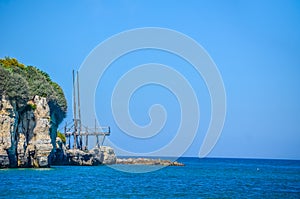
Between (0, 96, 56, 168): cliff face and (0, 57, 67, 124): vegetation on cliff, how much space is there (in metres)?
0.94

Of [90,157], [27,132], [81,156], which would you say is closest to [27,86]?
[27,132]

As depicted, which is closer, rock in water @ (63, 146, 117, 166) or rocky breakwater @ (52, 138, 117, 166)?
rocky breakwater @ (52, 138, 117, 166)

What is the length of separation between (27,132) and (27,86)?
5827 millimetres

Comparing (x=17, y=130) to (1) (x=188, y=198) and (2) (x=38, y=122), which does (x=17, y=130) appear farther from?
(1) (x=188, y=198)

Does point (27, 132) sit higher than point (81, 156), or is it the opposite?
point (27, 132)

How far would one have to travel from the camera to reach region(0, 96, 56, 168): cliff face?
5044cm

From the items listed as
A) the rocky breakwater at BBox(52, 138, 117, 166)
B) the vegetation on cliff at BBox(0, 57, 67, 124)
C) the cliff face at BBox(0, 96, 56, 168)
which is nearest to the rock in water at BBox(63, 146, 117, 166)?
the rocky breakwater at BBox(52, 138, 117, 166)

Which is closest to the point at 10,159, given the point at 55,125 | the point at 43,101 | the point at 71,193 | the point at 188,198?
the point at 43,101

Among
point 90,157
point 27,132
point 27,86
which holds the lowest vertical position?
point 90,157

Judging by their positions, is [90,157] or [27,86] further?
[90,157]

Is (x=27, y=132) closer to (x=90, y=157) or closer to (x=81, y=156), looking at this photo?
(x=81, y=156)

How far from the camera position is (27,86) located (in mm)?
53375

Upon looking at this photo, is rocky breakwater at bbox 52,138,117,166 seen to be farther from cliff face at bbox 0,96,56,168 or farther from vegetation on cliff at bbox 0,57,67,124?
cliff face at bbox 0,96,56,168

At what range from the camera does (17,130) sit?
54.1 m
